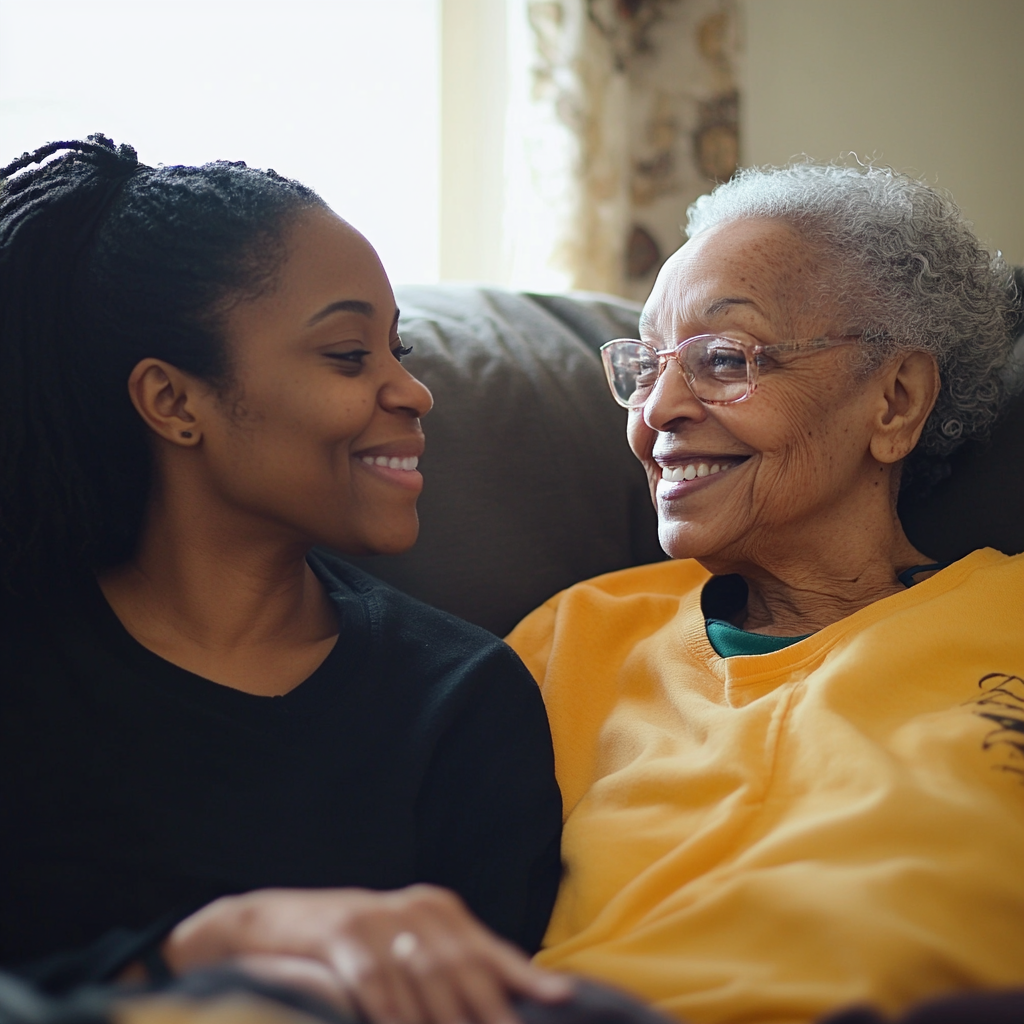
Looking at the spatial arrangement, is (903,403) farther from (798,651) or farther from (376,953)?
(376,953)

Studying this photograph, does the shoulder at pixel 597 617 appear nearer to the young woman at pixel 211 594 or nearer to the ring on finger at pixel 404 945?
the young woman at pixel 211 594

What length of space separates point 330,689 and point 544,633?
0.38 metres

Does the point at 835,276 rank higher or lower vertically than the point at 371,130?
lower

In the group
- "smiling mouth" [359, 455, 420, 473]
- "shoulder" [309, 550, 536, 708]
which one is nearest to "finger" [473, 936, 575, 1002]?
"shoulder" [309, 550, 536, 708]

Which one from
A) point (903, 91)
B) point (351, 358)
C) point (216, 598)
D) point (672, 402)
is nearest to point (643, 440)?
point (672, 402)

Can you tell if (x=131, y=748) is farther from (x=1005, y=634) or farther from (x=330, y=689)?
(x=1005, y=634)

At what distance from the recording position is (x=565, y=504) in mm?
1473

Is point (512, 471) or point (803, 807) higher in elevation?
point (512, 471)

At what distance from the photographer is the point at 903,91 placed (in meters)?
3.04

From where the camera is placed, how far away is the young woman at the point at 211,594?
1.00 meters

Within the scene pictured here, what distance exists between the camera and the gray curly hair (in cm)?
128

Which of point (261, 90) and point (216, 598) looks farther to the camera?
point (261, 90)

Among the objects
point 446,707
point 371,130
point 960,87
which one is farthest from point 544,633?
point 960,87

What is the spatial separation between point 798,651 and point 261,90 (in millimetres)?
2220
